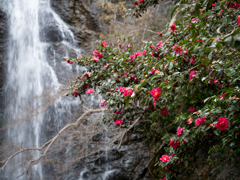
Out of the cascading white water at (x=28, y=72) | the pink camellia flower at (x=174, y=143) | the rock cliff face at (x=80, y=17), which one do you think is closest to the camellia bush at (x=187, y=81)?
the pink camellia flower at (x=174, y=143)

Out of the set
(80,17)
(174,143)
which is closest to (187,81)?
(174,143)

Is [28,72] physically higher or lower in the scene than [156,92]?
lower

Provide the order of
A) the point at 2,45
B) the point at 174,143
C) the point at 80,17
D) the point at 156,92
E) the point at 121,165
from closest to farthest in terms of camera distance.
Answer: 1. the point at 156,92
2. the point at 174,143
3. the point at 121,165
4. the point at 2,45
5. the point at 80,17

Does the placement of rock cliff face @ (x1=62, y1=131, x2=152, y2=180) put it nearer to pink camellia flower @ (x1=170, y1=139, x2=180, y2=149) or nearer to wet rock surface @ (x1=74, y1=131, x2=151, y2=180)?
wet rock surface @ (x1=74, y1=131, x2=151, y2=180)

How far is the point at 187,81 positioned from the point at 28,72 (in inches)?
246

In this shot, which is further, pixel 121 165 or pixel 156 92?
pixel 121 165

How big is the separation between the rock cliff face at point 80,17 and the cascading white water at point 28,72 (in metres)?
0.30

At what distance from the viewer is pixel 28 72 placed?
6219 mm

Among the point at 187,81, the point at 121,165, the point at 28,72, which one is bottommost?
the point at 121,165

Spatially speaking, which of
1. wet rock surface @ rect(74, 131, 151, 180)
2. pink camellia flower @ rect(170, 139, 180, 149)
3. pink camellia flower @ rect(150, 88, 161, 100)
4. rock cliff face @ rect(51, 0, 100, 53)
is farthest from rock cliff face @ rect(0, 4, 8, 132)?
pink camellia flower @ rect(150, 88, 161, 100)

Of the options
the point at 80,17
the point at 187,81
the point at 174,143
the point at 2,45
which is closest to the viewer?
the point at 187,81

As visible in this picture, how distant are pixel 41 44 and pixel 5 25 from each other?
1.38 m

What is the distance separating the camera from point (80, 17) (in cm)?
766

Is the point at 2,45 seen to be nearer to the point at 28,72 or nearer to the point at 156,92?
the point at 28,72
